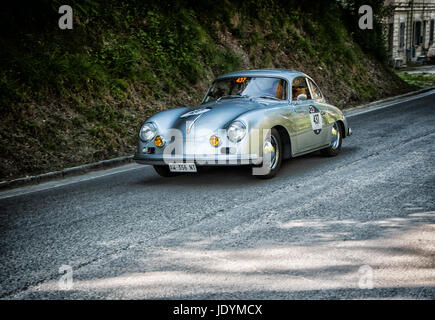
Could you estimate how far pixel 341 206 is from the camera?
602 centimetres

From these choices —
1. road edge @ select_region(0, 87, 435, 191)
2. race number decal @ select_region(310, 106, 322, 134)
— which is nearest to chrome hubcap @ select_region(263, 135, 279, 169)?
race number decal @ select_region(310, 106, 322, 134)

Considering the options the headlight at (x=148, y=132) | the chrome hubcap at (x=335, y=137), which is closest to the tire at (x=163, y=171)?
the headlight at (x=148, y=132)

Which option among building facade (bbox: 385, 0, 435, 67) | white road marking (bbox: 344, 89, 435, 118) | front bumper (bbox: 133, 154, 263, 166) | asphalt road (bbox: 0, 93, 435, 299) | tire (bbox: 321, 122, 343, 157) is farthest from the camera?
building facade (bbox: 385, 0, 435, 67)

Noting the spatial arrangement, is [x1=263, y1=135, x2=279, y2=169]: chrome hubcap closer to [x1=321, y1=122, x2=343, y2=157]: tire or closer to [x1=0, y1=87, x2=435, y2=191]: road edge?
[x1=321, y1=122, x2=343, y2=157]: tire

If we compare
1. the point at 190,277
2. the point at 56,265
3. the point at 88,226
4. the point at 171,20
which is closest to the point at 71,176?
the point at 88,226

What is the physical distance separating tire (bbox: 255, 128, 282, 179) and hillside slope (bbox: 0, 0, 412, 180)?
3674mm

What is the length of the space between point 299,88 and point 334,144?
128 centimetres

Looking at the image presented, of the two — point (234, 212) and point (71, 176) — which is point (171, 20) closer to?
point (71, 176)

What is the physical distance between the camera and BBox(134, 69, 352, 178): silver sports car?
7086mm

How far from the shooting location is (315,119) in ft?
28.2

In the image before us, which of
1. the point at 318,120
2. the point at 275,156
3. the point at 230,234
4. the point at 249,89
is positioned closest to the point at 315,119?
the point at 318,120

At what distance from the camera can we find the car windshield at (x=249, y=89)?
8.37m

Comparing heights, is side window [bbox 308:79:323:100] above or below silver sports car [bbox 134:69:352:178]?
above
